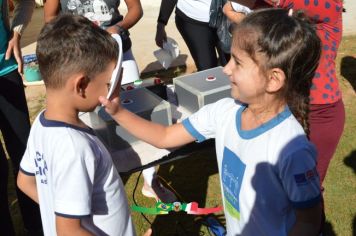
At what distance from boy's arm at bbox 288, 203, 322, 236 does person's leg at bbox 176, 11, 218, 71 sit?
2211 millimetres

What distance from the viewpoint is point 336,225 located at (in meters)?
3.02

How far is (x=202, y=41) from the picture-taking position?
345cm

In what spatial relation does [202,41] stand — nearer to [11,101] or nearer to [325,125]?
[325,125]

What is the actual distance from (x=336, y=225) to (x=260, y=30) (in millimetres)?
2082

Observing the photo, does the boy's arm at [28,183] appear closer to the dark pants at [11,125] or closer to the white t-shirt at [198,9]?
the dark pants at [11,125]

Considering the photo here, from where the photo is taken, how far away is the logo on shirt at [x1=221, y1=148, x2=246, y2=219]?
1.56 meters

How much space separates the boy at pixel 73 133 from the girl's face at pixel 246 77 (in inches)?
16.9

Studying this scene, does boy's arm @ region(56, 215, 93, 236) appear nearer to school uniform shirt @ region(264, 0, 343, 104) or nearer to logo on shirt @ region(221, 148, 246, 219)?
logo on shirt @ region(221, 148, 246, 219)

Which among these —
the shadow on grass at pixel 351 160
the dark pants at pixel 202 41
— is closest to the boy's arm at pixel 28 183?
the dark pants at pixel 202 41

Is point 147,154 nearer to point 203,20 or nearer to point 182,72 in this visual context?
point 203,20

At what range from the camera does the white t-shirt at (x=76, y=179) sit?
1.38 meters

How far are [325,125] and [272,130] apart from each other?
91cm

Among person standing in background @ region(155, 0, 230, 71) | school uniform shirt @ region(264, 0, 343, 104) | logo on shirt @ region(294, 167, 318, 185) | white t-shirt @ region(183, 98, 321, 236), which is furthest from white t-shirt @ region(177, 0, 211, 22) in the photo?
logo on shirt @ region(294, 167, 318, 185)

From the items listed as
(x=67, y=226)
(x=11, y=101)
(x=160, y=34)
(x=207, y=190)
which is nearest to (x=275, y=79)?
(x=67, y=226)
